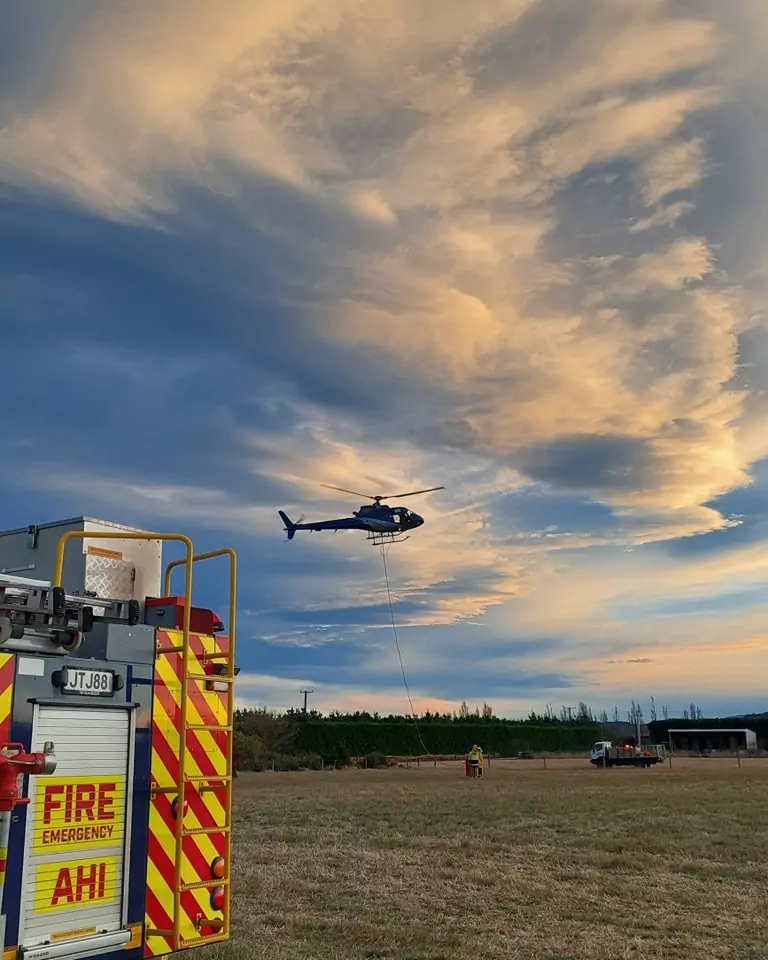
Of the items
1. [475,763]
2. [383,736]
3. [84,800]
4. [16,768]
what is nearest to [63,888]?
[84,800]

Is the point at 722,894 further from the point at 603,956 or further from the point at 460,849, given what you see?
the point at 460,849

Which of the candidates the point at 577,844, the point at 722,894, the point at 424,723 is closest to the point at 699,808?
the point at 577,844

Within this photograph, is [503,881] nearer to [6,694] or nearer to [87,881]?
[87,881]

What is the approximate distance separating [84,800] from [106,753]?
0.28 m

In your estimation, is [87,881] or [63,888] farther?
[87,881]

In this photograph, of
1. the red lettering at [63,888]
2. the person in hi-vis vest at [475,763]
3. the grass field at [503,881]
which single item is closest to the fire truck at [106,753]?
the red lettering at [63,888]

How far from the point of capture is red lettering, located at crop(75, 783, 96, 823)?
5.18 meters

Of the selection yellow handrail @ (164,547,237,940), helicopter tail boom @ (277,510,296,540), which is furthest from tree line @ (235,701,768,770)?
yellow handrail @ (164,547,237,940)

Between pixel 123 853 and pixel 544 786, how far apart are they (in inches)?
1159

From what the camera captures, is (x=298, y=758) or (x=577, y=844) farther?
(x=298, y=758)

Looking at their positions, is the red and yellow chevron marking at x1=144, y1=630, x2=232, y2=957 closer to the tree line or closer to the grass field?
the grass field

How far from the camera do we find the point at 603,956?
8.73m

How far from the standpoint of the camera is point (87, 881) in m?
5.18

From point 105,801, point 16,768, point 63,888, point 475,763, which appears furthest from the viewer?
point 475,763
